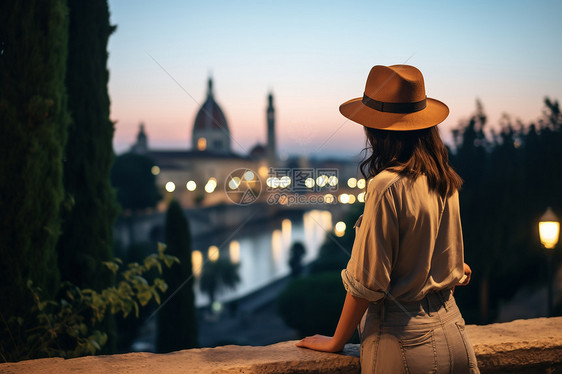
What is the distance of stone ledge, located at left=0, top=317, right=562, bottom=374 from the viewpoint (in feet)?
3.89

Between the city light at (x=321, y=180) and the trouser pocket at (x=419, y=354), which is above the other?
the city light at (x=321, y=180)

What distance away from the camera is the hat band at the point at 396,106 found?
103 cm

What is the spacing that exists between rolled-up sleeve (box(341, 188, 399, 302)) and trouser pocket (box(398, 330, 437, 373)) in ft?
0.37

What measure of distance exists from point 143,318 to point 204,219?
19.0 metres

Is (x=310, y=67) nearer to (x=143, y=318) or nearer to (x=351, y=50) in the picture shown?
(x=351, y=50)

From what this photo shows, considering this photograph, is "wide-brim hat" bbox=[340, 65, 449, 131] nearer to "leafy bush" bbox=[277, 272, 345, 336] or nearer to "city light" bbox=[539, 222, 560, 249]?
"city light" bbox=[539, 222, 560, 249]

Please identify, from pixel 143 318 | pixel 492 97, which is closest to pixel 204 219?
pixel 143 318

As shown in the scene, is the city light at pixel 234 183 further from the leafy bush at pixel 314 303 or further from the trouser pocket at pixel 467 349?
the leafy bush at pixel 314 303

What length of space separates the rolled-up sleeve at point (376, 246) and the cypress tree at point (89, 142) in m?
4.09

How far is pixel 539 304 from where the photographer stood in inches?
336

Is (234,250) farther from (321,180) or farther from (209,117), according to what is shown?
(321,180)

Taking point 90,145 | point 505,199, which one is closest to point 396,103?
point 90,145

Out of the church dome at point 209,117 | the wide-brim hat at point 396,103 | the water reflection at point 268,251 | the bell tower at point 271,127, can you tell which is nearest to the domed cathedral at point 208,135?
the church dome at point 209,117

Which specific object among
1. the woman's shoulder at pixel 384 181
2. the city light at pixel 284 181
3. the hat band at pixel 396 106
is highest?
the hat band at pixel 396 106
